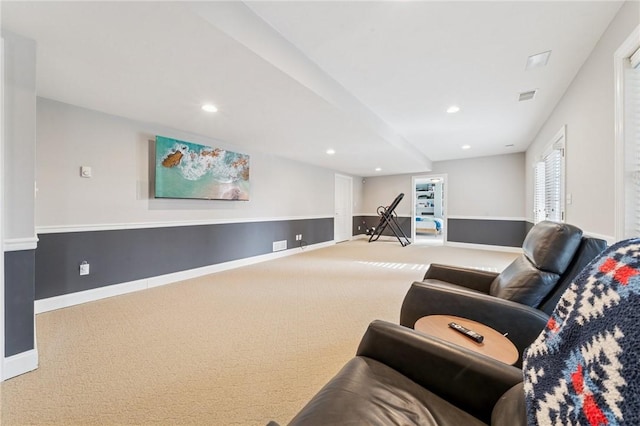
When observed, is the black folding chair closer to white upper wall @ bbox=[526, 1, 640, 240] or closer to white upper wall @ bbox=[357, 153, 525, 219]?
white upper wall @ bbox=[357, 153, 525, 219]

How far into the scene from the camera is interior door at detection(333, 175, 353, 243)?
7375 mm

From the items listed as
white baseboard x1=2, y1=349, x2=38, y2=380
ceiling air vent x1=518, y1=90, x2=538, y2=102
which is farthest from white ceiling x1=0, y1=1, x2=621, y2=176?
white baseboard x1=2, y1=349, x2=38, y2=380

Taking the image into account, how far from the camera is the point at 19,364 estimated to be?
5.17ft

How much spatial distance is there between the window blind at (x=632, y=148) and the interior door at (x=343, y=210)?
5.84 m

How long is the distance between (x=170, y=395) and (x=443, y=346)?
4.96 feet

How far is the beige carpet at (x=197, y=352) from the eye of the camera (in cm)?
132

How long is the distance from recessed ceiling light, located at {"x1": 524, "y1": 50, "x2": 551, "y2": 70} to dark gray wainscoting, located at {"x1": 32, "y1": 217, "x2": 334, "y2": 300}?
170 inches

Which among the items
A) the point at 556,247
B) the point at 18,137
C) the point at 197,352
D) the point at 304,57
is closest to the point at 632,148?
the point at 556,247

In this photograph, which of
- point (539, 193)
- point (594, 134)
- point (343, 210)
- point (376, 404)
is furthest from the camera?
point (343, 210)

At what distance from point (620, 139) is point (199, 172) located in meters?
4.33

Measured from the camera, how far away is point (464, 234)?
6.66m

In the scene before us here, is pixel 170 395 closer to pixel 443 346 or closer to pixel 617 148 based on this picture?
pixel 443 346

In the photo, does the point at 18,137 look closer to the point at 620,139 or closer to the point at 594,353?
the point at 594,353

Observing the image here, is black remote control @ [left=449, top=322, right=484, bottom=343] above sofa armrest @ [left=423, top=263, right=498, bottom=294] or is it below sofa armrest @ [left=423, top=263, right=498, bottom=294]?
below
